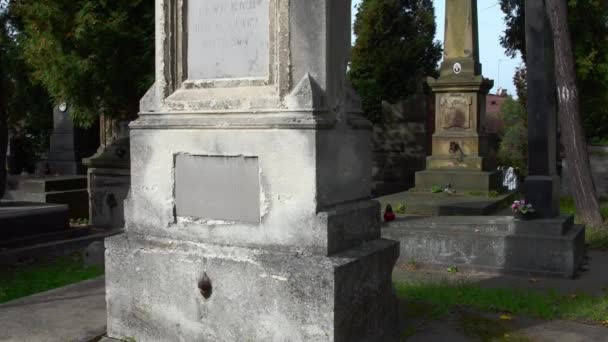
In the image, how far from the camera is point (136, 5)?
1111cm

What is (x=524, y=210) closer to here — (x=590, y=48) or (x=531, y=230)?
(x=531, y=230)

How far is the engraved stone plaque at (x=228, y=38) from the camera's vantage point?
3.78 meters

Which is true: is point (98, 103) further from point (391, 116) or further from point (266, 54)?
point (266, 54)

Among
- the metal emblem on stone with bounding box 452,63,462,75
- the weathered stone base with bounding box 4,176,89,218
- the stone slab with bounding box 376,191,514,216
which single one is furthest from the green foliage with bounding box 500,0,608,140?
the weathered stone base with bounding box 4,176,89,218

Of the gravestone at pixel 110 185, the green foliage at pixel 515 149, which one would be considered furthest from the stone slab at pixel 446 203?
the green foliage at pixel 515 149

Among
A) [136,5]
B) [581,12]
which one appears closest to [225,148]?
Answer: [136,5]

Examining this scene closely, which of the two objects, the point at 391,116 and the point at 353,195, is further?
the point at 391,116

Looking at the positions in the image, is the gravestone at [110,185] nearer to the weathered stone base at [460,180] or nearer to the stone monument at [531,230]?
the stone monument at [531,230]

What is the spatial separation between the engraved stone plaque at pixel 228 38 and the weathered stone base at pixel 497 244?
4.06 metres

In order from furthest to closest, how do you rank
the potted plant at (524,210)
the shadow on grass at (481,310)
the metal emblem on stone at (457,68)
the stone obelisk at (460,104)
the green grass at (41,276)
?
1. the metal emblem on stone at (457,68)
2. the stone obelisk at (460,104)
3. the potted plant at (524,210)
4. the green grass at (41,276)
5. the shadow on grass at (481,310)

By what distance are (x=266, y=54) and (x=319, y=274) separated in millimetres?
1358

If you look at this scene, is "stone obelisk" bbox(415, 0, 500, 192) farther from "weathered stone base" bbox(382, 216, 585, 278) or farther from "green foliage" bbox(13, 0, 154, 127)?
"green foliage" bbox(13, 0, 154, 127)

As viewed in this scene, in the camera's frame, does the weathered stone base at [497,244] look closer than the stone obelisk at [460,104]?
Yes

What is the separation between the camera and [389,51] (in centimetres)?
2284
